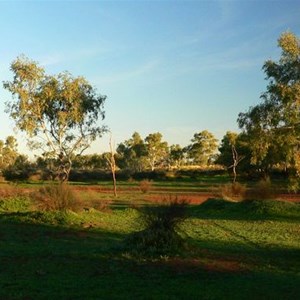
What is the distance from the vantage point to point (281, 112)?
84.6 ft

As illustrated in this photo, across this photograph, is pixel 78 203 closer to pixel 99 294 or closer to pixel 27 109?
pixel 99 294

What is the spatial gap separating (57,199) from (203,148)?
294 feet

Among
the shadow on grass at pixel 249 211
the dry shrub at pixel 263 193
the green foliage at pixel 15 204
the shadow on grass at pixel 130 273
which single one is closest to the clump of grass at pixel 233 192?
the dry shrub at pixel 263 193

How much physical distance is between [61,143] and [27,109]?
436 cm

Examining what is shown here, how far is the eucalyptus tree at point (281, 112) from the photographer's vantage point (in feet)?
82.3

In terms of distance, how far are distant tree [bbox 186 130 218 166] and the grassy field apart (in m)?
86.4

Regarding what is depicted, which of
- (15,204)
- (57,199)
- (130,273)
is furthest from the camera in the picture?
(15,204)

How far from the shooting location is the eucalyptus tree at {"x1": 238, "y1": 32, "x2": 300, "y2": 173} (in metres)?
25.1

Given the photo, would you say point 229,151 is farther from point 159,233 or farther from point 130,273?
point 130,273

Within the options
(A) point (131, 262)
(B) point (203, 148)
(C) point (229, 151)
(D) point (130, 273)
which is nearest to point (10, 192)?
(A) point (131, 262)

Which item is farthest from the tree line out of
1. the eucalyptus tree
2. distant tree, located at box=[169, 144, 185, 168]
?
distant tree, located at box=[169, 144, 185, 168]

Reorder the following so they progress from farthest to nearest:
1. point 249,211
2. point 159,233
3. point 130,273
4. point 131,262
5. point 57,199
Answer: point 249,211
point 57,199
point 159,233
point 131,262
point 130,273

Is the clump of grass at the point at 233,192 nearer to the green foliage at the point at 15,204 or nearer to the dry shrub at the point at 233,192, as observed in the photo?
the dry shrub at the point at 233,192

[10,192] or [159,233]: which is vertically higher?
[10,192]
